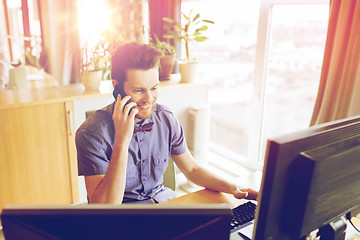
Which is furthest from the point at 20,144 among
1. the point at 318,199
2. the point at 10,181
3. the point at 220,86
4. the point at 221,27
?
the point at 220,86

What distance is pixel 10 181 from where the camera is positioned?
220 centimetres

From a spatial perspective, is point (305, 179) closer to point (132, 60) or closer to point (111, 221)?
point (111, 221)

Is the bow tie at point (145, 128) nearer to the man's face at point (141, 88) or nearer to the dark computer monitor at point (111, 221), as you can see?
the man's face at point (141, 88)

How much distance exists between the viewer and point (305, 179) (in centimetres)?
74

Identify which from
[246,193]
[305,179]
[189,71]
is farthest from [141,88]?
[189,71]

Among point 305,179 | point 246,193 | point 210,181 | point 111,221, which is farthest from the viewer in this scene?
point 210,181

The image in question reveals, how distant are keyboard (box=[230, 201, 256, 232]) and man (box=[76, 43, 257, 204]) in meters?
0.07

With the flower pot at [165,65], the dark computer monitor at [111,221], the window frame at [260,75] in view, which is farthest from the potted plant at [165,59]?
the dark computer monitor at [111,221]

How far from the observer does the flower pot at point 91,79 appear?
2.44 m

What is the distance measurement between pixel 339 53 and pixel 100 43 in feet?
5.54

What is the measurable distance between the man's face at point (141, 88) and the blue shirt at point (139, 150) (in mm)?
80

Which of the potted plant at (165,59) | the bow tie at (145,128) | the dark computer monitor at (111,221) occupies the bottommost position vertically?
the bow tie at (145,128)

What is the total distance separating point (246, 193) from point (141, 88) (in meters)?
0.69

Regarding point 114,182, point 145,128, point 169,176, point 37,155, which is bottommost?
point 37,155
